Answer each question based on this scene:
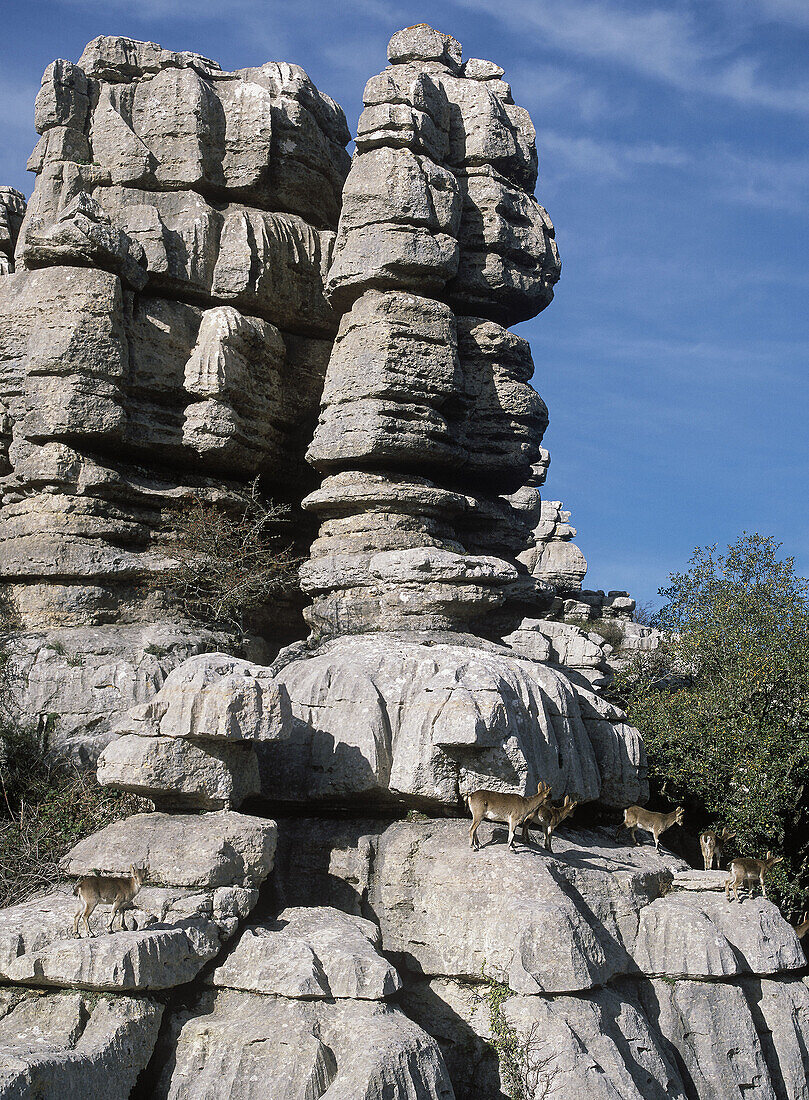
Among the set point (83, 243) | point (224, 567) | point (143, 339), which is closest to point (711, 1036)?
point (224, 567)

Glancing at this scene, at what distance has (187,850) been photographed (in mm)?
14016

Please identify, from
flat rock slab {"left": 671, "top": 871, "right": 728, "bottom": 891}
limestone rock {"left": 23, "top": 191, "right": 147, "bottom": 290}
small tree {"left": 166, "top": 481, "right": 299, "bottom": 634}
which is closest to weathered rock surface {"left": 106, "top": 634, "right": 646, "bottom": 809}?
flat rock slab {"left": 671, "top": 871, "right": 728, "bottom": 891}

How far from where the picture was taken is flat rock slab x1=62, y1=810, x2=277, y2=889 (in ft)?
45.4

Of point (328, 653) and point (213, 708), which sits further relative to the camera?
point (328, 653)

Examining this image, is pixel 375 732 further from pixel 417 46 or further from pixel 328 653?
pixel 417 46

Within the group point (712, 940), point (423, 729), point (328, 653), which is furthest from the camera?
point (328, 653)

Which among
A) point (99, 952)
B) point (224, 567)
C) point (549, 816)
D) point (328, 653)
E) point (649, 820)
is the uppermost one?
point (224, 567)

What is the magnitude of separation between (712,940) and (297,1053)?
20.9 feet

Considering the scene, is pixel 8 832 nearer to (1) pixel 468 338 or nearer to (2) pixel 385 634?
(2) pixel 385 634

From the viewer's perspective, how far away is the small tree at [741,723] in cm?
2059

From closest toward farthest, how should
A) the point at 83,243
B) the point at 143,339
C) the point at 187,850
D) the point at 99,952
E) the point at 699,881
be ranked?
the point at 99,952
the point at 187,850
the point at 699,881
the point at 83,243
the point at 143,339

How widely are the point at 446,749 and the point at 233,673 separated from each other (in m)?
3.34

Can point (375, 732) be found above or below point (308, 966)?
above

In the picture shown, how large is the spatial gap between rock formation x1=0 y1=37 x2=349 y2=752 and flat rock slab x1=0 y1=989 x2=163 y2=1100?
25.1ft
